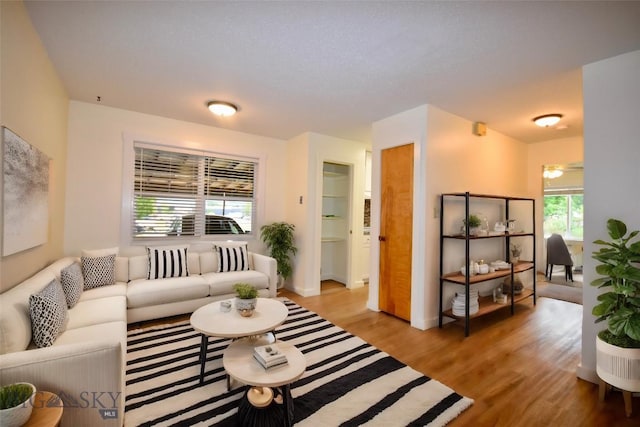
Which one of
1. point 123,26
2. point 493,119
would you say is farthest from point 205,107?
point 493,119

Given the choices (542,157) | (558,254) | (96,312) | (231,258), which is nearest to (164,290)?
(96,312)

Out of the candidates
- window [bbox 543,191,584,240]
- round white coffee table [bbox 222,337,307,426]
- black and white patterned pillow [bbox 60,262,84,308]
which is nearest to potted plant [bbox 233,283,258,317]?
round white coffee table [bbox 222,337,307,426]

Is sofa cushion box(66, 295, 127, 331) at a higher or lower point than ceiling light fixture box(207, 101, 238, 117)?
lower

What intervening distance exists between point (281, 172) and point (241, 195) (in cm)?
80

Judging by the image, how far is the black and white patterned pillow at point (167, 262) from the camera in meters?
3.45

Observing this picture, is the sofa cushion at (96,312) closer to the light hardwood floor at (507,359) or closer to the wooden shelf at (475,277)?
the light hardwood floor at (507,359)

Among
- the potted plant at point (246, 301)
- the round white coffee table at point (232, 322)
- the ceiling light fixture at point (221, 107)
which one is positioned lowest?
the round white coffee table at point (232, 322)

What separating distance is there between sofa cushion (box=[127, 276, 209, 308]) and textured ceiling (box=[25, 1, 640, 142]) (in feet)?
6.84

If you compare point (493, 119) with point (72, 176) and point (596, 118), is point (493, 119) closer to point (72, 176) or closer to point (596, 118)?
point (596, 118)

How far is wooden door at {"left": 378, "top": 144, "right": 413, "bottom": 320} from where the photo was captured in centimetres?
342

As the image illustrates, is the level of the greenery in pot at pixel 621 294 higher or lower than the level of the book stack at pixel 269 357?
higher

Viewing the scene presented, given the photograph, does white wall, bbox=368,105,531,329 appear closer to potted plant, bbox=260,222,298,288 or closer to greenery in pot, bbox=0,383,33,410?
potted plant, bbox=260,222,298,288

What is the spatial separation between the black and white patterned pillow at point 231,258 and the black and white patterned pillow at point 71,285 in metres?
1.53

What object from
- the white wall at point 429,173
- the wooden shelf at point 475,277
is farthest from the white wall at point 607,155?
the white wall at point 429,173
